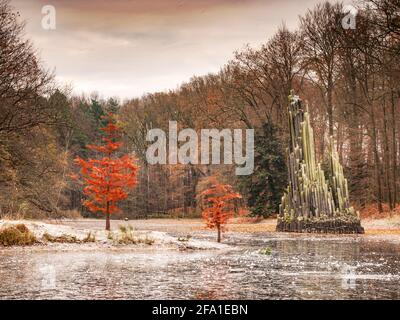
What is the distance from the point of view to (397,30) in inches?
1088

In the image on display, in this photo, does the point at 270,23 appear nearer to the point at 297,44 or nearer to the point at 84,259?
the point at 297,44

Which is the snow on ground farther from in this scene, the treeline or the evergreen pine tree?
the evergreen pine tree

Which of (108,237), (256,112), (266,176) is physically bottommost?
(108,237)

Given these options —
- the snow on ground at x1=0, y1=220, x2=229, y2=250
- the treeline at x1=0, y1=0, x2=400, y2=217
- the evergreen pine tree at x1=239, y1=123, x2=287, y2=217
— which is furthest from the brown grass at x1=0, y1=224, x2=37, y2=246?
the evergreen pine tree at x1=239, y1=123, x2=287, y2=217

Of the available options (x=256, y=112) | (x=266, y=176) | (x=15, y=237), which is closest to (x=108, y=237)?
(x=15, y=237)

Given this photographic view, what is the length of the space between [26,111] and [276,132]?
21.9 meters

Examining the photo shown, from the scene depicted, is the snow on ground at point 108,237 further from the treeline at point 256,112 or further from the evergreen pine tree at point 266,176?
the evergreen pine tree at point 266,176

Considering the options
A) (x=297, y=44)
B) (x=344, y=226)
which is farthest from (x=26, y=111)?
(x=297, y=44)

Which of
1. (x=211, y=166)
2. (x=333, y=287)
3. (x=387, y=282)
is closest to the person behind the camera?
(x=333, y=287)

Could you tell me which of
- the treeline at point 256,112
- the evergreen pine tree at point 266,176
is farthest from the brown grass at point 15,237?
the evergreen pine tree at point 266,176

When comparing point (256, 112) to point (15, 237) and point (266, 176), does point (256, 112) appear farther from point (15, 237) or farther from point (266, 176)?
point (15, 237)

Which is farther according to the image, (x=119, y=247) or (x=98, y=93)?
(x=98, y=93)

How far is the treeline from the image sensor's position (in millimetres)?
28719

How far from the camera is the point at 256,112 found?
5022 cm
